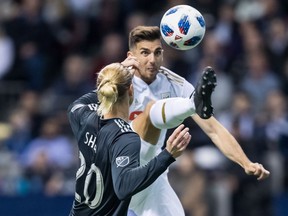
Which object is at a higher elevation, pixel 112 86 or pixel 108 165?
pixel 112 86

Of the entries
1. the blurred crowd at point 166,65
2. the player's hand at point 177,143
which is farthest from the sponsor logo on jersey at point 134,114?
the blurred crowd at point 166,65

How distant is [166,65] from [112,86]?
6524mm

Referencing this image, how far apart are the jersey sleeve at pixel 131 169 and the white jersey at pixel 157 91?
1.63 m

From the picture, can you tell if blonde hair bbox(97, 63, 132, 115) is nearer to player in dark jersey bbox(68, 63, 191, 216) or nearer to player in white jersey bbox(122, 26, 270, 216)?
player in dark jersey bbox(68, 63, 191, 216)

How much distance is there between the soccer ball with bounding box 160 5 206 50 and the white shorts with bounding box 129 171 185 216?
1.13 m

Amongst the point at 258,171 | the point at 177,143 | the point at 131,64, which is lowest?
the point at 258,171

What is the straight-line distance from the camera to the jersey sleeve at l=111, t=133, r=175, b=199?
6971 millimetres

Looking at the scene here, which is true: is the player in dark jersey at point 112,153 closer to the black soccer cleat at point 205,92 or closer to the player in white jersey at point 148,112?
the black soccer cleat at point 205,92

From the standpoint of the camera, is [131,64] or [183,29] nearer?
[131,64]

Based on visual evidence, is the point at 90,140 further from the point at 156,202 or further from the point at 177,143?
the point at 156,202

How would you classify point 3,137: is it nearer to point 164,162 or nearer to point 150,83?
point 150,83

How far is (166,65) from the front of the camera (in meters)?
13.7

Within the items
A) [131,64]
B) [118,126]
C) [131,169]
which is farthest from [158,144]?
[131,169]

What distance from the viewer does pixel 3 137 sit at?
1393 centimetres
